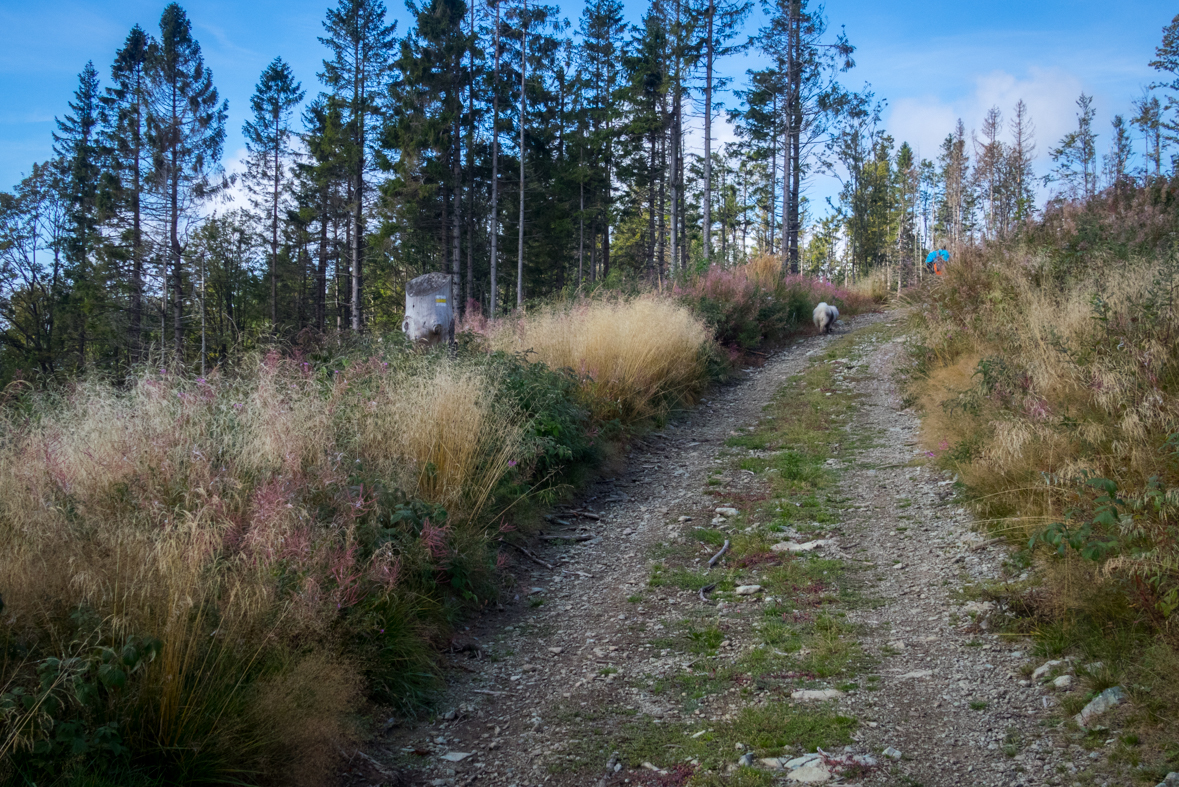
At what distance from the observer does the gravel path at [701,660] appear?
2.61 metres

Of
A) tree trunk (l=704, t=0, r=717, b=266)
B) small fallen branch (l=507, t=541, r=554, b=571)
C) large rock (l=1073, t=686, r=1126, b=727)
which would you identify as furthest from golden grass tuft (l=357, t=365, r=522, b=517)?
tree trunk (l=704, t=0, r=717, b=266)

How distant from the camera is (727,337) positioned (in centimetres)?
1331

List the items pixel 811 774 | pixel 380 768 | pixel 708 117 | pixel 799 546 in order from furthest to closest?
pixel 708 117 → pixel 799 546 → pixel 380 768 → pixel 811 774

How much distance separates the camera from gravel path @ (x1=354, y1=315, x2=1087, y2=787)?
261 cm

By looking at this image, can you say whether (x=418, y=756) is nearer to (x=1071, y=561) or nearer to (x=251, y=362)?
(x=1071, y=561)

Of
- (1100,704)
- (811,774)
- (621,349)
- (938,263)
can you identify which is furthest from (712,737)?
(938,263)

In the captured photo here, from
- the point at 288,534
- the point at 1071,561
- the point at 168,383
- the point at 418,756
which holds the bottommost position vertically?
the point at 418,756

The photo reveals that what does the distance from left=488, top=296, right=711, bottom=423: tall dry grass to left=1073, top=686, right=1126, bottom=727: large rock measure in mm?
5392

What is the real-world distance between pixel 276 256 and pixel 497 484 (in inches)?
1274

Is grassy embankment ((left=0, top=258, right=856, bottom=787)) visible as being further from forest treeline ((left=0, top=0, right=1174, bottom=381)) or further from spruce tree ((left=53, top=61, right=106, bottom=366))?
spruce tree ((left=53, top=61, right=106, bottom=366))

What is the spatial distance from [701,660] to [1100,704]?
1.68 m

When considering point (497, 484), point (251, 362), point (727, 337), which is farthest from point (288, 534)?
point (727, 337)

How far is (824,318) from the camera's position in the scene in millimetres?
15914

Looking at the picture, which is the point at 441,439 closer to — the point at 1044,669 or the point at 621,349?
the point at 1044,669
